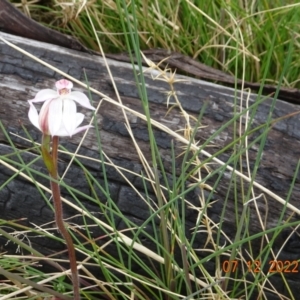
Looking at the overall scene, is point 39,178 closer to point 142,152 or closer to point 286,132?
point 142,152

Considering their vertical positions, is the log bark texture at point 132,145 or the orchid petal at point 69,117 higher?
the orchid petal at point 69,117

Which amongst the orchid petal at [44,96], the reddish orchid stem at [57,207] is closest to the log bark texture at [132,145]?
the reddish orchid stem at [57,207]

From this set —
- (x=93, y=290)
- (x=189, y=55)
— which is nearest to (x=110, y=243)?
(x=93, y=290)

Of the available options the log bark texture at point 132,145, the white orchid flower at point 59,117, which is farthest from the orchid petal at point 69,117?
the log bark texture at point 132,145

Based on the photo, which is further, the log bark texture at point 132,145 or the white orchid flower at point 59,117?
the log bark texture at point 132,145

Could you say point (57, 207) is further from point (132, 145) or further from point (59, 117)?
point (132, 145)

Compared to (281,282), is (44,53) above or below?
above

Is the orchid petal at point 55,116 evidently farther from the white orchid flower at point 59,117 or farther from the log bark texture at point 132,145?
the log bark texture at point 132,145

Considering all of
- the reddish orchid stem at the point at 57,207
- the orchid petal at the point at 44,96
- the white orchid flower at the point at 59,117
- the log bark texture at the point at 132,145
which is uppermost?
the orchid petal at the point at 44,96
